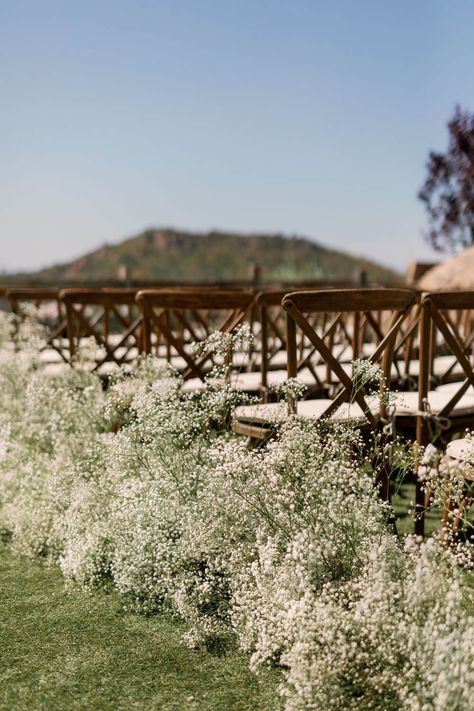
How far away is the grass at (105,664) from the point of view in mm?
2480

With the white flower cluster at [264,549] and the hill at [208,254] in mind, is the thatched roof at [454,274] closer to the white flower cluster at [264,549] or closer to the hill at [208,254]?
the white flower cluster at [264,549]

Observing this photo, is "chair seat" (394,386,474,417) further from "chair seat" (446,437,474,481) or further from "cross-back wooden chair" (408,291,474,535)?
"chair seat" (446,437,474,481)

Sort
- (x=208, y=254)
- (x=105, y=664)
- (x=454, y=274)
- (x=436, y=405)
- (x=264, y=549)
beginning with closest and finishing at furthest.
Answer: (x=264, y=549), (x=105, y=664), (x=436, y=405), (x=454, y=274), (x=208, y=254)

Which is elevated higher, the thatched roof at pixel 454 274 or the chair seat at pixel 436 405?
the thatched roof at pixel 454 274

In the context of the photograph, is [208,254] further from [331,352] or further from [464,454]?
[464,454]

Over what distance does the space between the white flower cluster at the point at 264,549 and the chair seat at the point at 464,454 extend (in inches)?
13.0

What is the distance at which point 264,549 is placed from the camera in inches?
100

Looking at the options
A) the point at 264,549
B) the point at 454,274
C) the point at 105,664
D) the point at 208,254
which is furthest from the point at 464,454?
the point at 208,254

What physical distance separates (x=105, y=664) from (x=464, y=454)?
4.81 ft

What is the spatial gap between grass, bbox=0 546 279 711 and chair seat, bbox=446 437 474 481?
99 centimetres

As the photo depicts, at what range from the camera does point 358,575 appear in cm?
260

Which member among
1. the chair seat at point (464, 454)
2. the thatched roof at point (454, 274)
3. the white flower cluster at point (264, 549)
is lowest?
the white flower cluster at point (264, 549)

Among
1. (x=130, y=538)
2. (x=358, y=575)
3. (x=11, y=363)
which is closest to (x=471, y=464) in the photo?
(x=358, y=575)

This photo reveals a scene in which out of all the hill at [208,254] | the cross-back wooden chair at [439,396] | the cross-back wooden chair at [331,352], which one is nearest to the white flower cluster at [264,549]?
the cross-back wooden chair at [331,352]
